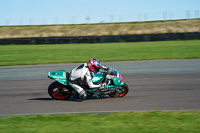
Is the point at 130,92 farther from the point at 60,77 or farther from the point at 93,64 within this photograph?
the point at 60,77

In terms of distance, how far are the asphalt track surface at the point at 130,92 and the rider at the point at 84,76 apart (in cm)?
40

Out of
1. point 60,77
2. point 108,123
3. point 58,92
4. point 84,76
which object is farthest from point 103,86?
point 108,123

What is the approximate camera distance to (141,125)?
6691mm

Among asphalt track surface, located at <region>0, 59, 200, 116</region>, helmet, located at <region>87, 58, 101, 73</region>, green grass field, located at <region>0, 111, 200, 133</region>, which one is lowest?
green grass field, located at <region>0, 111, 200, 133</region>

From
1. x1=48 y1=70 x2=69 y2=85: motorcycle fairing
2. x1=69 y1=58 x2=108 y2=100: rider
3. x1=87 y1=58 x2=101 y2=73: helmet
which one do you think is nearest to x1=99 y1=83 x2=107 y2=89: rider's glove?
x1=69 y1=58 x2=108 y2=100: rider

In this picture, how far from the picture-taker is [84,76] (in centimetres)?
947

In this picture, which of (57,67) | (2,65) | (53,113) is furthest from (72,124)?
(2,65)

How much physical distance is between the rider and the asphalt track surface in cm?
40

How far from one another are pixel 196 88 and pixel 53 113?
5810 mm

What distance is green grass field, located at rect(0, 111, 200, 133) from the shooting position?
21.1 ft

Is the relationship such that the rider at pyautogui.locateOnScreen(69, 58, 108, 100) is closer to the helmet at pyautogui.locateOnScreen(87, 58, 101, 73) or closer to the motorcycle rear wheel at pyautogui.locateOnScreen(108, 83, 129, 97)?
the helmet at pyautogui.locateOnScreen(87, 58, 101, 73)

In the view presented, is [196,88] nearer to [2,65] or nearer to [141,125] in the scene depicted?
[141,125]

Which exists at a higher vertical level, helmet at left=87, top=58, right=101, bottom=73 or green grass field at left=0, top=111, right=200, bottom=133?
helmet at left=87, top=58, right=101, bottom=73

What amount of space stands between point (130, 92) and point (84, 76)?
2173 mm
